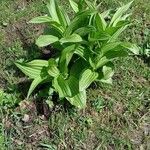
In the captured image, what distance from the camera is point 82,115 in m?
4.70

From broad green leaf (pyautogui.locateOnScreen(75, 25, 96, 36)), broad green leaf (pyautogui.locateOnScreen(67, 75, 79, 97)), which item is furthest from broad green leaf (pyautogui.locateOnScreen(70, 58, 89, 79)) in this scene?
broad green leaf (pyautogui.locateOnScreen(75, 25, 96, 36))

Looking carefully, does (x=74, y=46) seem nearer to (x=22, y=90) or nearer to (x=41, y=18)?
(x=41, y=18)

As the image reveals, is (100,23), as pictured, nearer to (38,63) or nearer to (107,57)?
(107,57)

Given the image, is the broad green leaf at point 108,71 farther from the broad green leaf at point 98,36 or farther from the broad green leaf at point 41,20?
the broad green leaf at point 41,20

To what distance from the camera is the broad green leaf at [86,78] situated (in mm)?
4484

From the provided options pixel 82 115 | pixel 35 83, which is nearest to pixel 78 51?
pixel 35 83

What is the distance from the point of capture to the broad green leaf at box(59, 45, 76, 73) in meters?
4.49

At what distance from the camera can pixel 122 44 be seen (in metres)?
4.44

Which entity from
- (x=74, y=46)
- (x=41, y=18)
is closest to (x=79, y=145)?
(x=74, y=46)

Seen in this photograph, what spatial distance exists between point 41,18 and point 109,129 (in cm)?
128

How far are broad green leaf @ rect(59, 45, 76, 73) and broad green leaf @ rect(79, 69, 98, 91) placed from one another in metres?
0.18

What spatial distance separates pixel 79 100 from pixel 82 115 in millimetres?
237

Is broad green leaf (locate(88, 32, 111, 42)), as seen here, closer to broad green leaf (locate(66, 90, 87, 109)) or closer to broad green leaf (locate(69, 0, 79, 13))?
broad green leaf (locate(69, 0, 79, 13))

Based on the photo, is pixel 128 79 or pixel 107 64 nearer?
pixel 107 64
